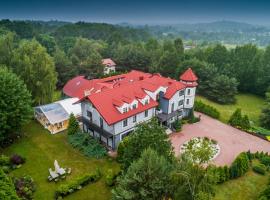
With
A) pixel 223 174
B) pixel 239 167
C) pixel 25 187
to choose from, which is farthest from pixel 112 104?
pixel 239 167

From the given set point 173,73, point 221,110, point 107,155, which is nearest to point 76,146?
point 107,155

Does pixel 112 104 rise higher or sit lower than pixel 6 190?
higher

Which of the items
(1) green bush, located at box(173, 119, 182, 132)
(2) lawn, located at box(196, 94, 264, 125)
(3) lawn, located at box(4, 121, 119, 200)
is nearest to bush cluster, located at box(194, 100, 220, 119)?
(2) lawn, located at box(196, 94, 264, 125)

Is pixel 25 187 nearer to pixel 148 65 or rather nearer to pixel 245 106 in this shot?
pixel 245 106

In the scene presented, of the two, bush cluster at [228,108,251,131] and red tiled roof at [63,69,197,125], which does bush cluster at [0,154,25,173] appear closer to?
red tiled roof at [63,69,197,125]

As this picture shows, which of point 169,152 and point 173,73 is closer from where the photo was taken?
point 169,152

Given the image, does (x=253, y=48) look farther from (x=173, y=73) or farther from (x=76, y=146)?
(x=76, y=146)
